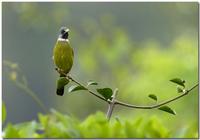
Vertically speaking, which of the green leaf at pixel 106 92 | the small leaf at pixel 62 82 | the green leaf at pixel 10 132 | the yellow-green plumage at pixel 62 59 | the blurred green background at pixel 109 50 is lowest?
the green leaf at pixel 10 132

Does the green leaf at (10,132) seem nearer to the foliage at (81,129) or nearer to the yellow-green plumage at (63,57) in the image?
the foliage at (81,129)

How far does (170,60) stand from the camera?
4.23m

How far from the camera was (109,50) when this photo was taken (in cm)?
469

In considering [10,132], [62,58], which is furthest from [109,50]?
[10,132]

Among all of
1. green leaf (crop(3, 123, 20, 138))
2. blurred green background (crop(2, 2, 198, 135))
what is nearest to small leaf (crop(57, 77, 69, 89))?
green leaf (crop(3, 123, 20, 138))

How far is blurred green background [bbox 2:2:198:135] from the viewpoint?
3.82 m

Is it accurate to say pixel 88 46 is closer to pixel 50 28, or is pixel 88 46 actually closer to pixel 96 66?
pixel 96 66

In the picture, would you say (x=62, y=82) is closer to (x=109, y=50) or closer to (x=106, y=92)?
(x=106, y=92)

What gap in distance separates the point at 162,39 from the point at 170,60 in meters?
1.02

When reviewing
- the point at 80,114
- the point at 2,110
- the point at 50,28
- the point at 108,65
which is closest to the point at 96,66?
the point at 108,65

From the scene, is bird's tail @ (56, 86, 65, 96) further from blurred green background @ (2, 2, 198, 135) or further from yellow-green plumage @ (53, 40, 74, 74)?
blurred green background @ (2, 2, 198, 135)

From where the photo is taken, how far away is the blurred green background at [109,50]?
3820mm

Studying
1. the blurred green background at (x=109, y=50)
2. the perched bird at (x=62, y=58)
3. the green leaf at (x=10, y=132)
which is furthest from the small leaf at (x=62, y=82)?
the blurred green background at (x=109, y=50)

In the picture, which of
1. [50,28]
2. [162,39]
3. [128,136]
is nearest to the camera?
[128,136]
